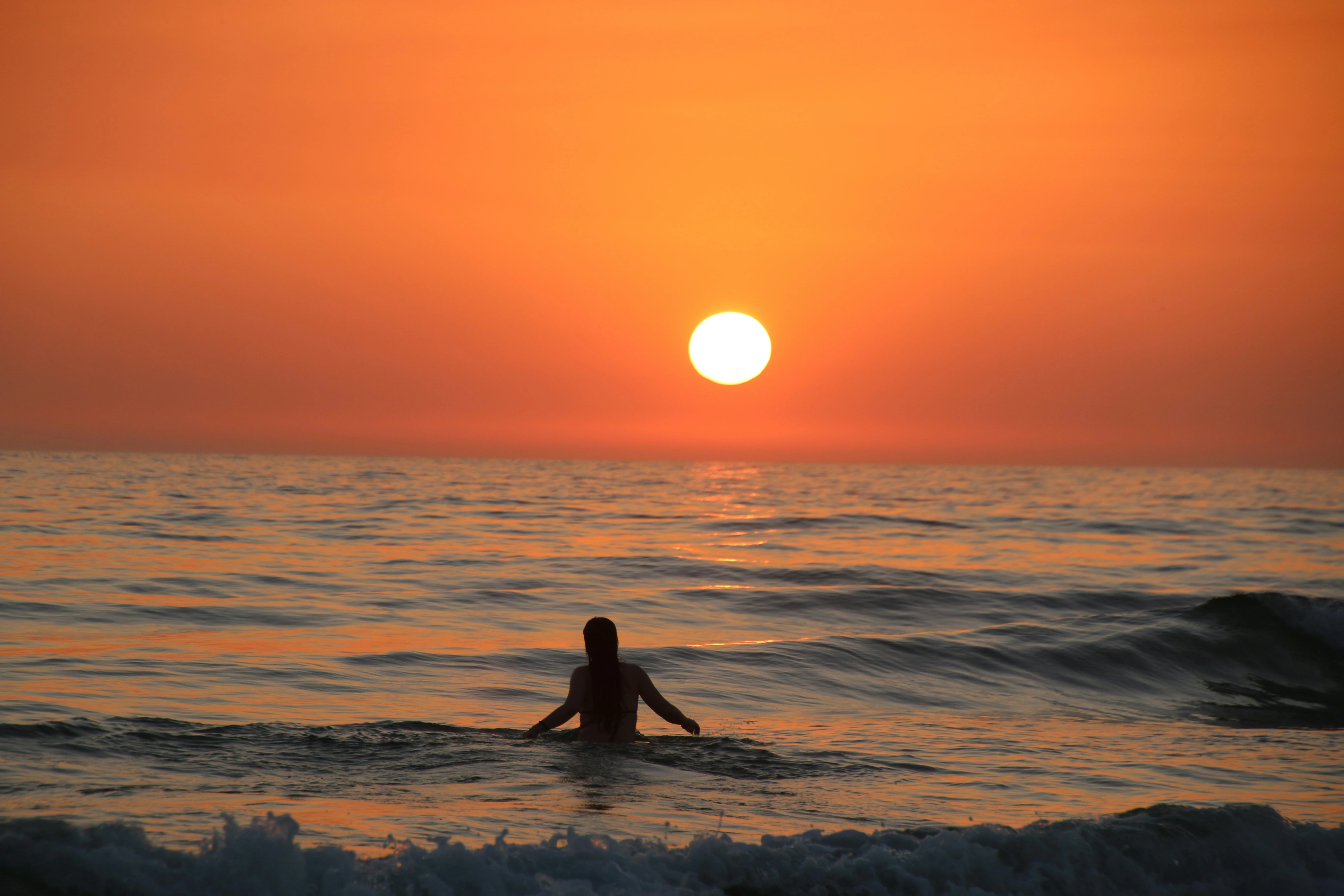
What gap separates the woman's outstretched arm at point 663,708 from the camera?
977 cm

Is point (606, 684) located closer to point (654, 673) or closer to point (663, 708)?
point (663, 708)

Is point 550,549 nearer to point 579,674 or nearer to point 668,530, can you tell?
point 668,530

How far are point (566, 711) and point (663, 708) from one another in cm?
91

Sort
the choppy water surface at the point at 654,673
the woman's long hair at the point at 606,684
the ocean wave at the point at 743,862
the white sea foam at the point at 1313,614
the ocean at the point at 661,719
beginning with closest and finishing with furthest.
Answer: the ocean wave at the point at 743,862 → the ocean at the point at 661,719 → the choppy water surface at the point at 654,673 → the woman's long hair at the point at 606,684 → the white sea foam at the point at 1313,614

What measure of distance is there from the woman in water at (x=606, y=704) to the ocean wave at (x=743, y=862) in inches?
120

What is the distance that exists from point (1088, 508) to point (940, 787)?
50.0m

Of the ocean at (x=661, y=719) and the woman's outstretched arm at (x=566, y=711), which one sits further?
the woman's outstretched arm at (x=566, y=711)

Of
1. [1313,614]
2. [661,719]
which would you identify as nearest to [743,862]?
[661,719]

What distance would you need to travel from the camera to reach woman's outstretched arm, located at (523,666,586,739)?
963cm

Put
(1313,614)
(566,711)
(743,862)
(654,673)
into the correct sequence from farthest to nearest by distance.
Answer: (1313,614) < (654,673) < (566,711) < (743,862)

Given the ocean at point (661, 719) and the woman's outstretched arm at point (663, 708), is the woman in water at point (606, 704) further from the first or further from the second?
the ocean at point (661, 719)

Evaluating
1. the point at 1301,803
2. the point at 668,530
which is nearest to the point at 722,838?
the point at 1301,803

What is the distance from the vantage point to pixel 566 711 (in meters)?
9.70

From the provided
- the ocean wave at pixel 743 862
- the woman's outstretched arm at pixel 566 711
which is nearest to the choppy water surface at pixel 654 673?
the woman's outstretched arm at pixel 566 711
